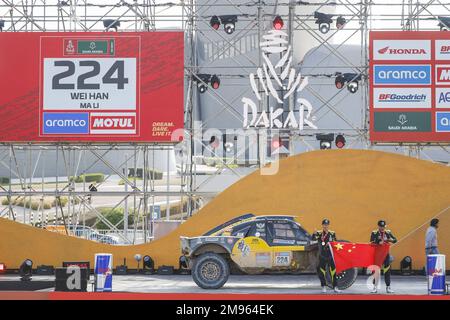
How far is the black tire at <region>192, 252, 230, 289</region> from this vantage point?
53.4 feet

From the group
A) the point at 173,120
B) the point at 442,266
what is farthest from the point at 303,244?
the point at 173,120

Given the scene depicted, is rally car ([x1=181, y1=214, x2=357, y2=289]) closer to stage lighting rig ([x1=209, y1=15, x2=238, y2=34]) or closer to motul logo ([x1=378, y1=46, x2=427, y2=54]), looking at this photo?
motul logo ([x1=378, y1=46, x2=427, y2=54])

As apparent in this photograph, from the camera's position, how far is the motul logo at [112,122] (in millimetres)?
22500

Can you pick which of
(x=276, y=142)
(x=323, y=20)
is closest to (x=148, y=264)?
(x=276, y=142)

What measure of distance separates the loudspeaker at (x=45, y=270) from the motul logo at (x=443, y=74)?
12092 millimetres

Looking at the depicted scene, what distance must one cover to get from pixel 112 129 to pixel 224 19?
15.5 ft

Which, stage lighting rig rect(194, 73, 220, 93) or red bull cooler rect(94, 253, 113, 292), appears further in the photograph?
stage lighting rig rect(194, 73, 220, 93)

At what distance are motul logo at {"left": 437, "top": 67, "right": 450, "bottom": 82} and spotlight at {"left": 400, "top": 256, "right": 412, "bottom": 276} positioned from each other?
19.5ft

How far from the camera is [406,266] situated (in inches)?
765

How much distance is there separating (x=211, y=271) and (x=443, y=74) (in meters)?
10.3

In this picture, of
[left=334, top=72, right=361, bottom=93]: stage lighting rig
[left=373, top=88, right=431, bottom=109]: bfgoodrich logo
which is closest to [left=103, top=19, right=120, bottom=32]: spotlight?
[left=334, top=72, right=361, bottom=93]: stage lighting rig
